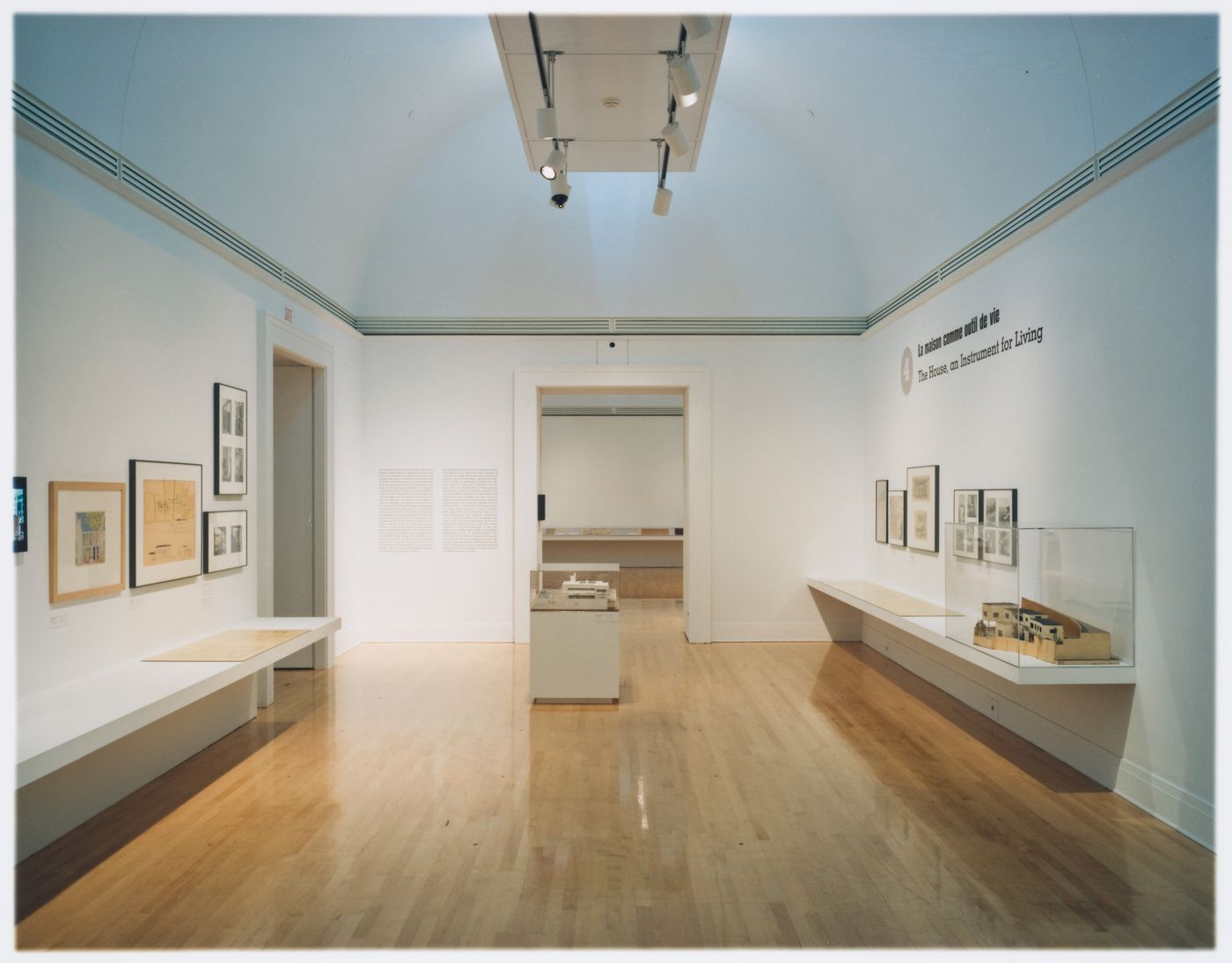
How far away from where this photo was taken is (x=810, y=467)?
28.7ft

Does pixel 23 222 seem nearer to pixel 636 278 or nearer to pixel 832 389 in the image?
pixel 636 278

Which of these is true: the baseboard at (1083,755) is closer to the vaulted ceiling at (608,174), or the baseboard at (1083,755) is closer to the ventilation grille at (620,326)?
the vaulted ceiling at (608,174)

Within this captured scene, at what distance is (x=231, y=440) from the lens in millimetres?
5477

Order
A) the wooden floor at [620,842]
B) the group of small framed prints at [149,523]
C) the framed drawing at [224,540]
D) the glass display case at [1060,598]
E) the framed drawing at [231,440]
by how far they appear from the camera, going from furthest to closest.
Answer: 1. the framed drawing at [231,440]
2. the framed drawing at [224,540]
3. the glass display case at [1060,598]
4. the group of small framed prints at [149,523]
5. the wooden floor at [620,842]

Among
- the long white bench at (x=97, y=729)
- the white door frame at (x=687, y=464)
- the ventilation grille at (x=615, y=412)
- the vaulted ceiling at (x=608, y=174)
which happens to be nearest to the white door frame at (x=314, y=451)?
the vaulted ceiling at (x=608, y=174)

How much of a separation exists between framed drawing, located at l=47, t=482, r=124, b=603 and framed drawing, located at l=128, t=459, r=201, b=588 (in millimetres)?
108

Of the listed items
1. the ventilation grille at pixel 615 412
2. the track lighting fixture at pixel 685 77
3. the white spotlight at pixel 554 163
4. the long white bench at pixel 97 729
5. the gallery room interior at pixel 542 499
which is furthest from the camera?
the ventilation grille at pixel 615 412

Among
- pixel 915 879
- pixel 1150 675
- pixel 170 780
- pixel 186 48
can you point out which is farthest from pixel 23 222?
pixel 1150 675

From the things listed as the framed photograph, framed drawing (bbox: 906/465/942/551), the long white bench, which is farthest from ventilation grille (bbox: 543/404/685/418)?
the framed photograph

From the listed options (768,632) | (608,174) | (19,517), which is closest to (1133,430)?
(768,632)

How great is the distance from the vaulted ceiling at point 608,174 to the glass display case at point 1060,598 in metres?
2.35

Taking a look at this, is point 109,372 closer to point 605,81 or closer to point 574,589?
point 605,81

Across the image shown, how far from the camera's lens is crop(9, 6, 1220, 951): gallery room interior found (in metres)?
3.36

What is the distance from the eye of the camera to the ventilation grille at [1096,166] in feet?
11.8
